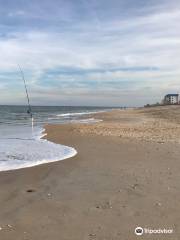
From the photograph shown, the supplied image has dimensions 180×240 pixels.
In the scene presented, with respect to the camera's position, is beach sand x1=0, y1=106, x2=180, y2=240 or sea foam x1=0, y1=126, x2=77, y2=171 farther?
sea foam x1=0, y1=126, x2=77, y2=171

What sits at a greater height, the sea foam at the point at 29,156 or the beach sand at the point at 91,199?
the sea foam at the point at 29,156

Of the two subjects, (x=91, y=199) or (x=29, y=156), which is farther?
(x=29, y=156)

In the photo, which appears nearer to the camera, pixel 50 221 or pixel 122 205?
pixel 50 221

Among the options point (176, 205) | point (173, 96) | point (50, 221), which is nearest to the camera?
point (50, 221)

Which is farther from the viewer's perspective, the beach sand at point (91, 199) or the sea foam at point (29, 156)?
the sea foam at point (29, 156)

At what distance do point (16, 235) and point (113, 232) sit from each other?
1.23 m

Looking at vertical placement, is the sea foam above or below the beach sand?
above

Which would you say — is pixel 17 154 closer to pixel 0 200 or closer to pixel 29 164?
pixel 29 164

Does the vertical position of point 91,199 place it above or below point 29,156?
below

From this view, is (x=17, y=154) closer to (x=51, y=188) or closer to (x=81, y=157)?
(x=81, y=157)

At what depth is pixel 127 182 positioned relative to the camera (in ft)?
23.7

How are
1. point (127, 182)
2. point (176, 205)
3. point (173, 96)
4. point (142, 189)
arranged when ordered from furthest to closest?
point (173, 96) < point (127, 182) < point (142, 189) < point (176, 205)

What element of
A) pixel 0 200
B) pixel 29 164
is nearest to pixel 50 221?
pixel 0 200

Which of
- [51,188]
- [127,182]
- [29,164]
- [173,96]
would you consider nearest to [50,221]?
[51,188]
